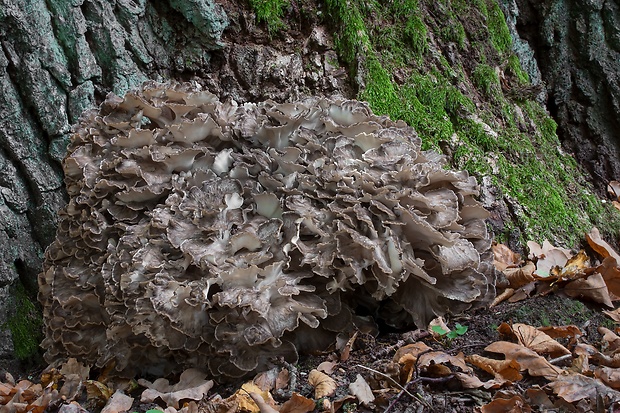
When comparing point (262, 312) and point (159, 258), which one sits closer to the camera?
point (262, 312)

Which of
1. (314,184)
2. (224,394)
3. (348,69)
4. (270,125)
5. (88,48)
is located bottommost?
(224,394)

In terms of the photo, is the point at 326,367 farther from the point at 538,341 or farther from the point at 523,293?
the point at 523,293

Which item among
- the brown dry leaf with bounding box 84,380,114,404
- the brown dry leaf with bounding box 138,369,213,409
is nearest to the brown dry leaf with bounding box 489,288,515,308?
the brown dry leaf with bounding box 138,369,213,409

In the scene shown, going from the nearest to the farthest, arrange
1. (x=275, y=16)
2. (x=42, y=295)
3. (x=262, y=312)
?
(x=262, y=312)
(x=42, y=295)
(x=275, y=16)

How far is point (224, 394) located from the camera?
10.5 ft

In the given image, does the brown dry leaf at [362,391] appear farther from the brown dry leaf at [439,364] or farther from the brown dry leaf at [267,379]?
the brown dry leaf at [267,379]

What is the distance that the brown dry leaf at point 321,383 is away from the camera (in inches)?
115

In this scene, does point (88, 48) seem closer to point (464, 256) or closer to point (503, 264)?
point (464, 256)

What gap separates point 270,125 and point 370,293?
133 cm

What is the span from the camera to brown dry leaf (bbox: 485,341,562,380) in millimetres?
2768

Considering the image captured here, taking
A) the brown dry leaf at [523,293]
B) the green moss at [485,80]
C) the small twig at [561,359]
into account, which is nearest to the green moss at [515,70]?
the green moss at [485,80]

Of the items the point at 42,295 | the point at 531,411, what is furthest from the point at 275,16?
the point at 531,411

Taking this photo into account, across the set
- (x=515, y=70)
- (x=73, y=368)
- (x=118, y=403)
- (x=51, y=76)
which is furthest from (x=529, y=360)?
(x=515, y=70)

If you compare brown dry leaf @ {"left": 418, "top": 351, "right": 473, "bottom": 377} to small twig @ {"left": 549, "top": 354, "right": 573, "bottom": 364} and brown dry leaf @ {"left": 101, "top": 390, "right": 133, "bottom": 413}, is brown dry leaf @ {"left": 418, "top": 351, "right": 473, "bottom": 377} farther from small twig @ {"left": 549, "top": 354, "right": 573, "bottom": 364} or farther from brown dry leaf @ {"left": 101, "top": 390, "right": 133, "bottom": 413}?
brown dry leaf @ {"left": 101, "top": 390, "right": 133, "bottom": 413}
